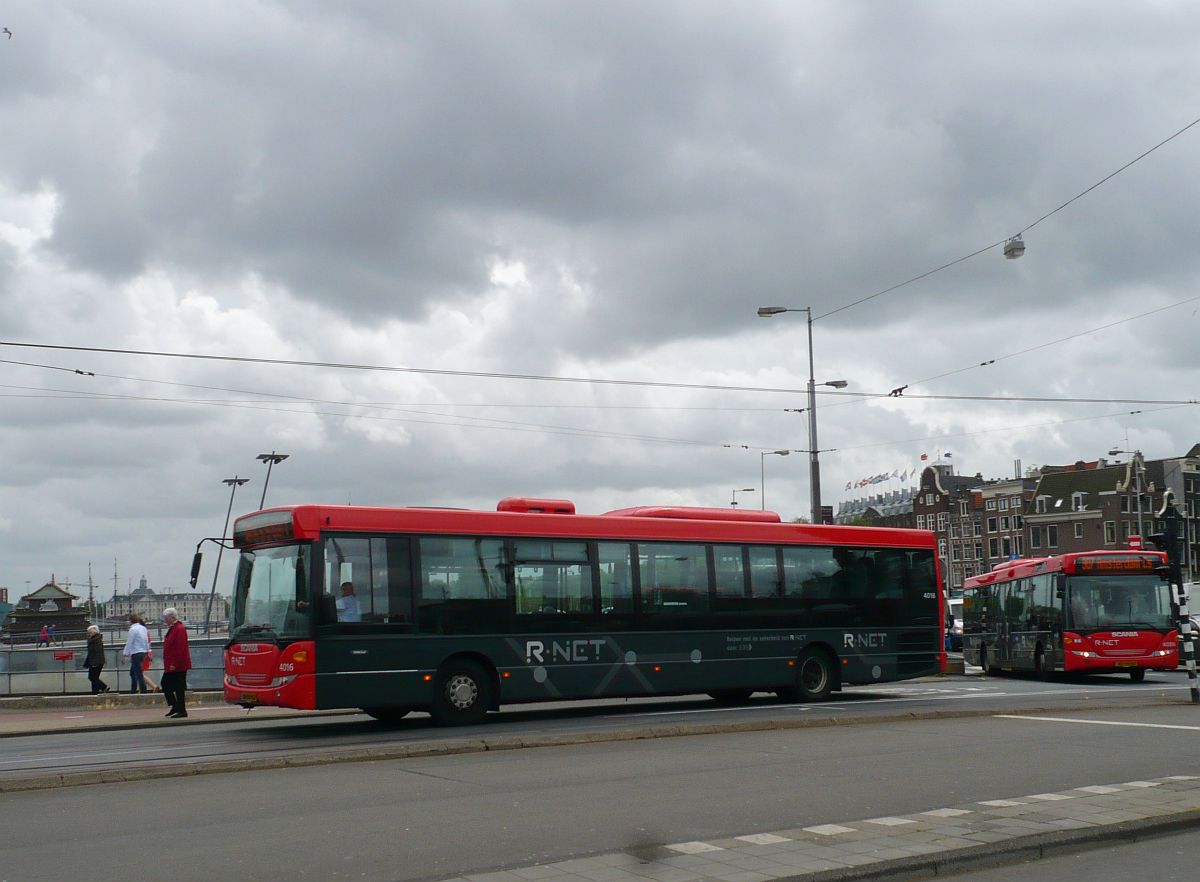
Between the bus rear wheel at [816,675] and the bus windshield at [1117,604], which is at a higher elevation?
the bus windshield at [1117,604]

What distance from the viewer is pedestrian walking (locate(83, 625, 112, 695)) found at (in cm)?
2680

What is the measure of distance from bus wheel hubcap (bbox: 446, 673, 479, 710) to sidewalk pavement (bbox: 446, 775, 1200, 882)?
9758mm

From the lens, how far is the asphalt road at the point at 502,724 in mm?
15016

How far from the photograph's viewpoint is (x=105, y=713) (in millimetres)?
23766

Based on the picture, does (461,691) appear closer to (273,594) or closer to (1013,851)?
(273,594)

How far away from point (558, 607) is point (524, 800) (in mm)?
9024

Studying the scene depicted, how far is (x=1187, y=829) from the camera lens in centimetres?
881

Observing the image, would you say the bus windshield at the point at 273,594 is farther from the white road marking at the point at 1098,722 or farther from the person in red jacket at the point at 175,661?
the white road marking at the point at 1098,722

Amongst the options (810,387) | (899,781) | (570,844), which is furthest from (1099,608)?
(570,844)

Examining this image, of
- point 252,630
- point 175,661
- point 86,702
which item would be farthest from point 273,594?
point 86,702

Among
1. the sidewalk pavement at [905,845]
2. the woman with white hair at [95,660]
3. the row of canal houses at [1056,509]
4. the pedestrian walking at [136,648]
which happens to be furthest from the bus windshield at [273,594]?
the row of canal houses at [1056,509]

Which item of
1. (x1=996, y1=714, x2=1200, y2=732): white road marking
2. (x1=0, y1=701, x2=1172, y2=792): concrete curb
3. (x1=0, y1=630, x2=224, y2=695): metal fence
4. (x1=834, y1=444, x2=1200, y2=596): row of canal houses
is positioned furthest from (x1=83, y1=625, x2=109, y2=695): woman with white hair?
(x1=834, y1=444, x2=1200, y2=596): row of canal houses

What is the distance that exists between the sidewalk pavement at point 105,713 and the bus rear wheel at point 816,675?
28.0ft

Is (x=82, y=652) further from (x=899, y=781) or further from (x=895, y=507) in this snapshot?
(x=895, y=507)
